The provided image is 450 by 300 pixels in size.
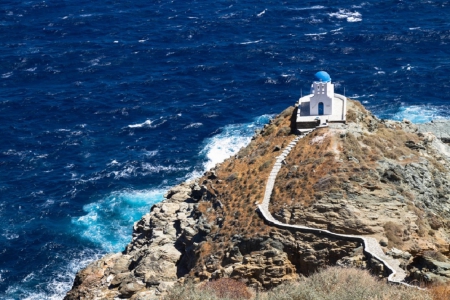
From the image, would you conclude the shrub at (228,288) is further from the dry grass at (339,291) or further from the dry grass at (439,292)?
the dry grass at (439,292)

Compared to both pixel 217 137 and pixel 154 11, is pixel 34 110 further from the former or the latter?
pixel 154 11

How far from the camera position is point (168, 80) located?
5556 inches

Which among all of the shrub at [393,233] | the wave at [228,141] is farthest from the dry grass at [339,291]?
Result: the wave at [228,141]

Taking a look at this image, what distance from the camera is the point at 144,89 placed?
139m

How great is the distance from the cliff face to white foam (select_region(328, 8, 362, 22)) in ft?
256

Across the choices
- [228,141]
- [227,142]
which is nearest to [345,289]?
[227,142]

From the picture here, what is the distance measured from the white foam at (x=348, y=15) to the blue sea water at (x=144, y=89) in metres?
0.44

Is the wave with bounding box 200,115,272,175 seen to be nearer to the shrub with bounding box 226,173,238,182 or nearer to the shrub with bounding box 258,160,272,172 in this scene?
the shrub with bounding box 226,173,238,182

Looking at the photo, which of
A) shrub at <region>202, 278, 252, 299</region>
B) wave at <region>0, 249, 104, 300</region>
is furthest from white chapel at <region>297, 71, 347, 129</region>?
wave at <region>0, 249, 104, 300</region>

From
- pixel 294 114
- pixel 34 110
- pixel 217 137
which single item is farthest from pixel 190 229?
pixel 34 110

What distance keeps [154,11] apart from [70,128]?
54119 mm

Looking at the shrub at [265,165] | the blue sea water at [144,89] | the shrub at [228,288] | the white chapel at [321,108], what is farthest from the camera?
the blue sea water at [144,89]

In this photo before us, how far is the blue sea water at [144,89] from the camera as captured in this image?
10569 centimetres

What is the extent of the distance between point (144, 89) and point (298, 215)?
77029mm
